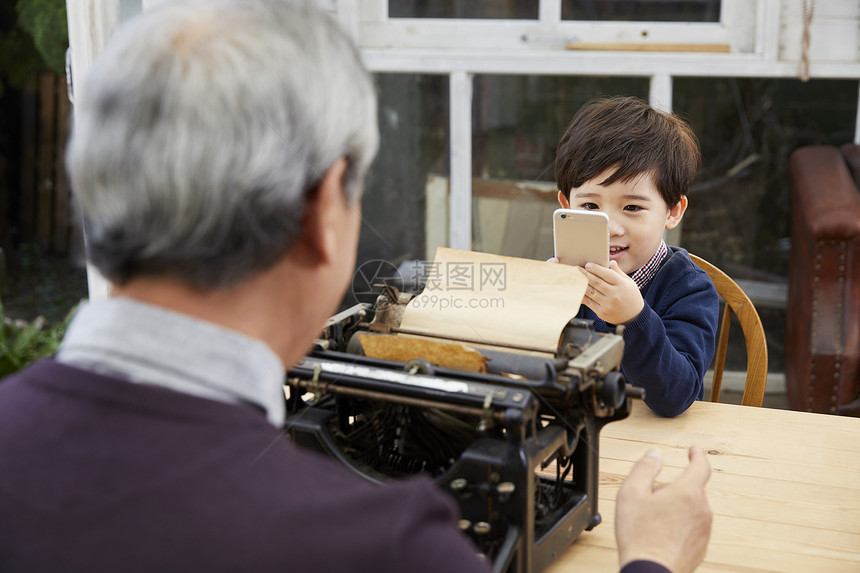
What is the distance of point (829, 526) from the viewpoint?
42.1 inches

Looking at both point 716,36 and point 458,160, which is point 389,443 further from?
point 716,36

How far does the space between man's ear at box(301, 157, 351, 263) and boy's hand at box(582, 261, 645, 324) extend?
768 millimetres

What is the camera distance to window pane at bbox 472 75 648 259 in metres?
3.26

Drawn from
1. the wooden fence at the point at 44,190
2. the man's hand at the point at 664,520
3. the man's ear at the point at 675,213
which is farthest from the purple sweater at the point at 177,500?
the wooden fence at the point at 44,190

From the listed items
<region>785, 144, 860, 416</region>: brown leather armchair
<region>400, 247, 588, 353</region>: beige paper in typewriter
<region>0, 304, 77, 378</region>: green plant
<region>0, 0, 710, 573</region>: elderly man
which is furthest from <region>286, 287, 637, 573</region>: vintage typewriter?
<region>0, 304, 77, 378</region>: green plant

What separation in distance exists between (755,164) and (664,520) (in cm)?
283

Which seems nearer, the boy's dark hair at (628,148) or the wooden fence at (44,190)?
the boy's dark hair at (628,148)

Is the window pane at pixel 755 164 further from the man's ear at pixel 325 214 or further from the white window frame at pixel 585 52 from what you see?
the man's ear at pixel 325 214

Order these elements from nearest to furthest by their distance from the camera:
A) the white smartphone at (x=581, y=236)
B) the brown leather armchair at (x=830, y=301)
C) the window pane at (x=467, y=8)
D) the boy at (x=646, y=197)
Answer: the white smartphone at (x=581, y=236), the boy at (x=646, y=197), the brown leather armchair at (x=830, y=301), the window pane at (x=467, y=8)

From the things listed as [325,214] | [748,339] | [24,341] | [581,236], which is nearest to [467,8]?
[748,339]

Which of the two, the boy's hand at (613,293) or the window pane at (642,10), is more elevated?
the window pane at (642,10)

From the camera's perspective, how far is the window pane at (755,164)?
10.5 ft

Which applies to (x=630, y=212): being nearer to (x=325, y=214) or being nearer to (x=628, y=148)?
(x=628, y=148)

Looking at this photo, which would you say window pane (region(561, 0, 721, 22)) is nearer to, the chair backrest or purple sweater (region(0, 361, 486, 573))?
the chair backrest
